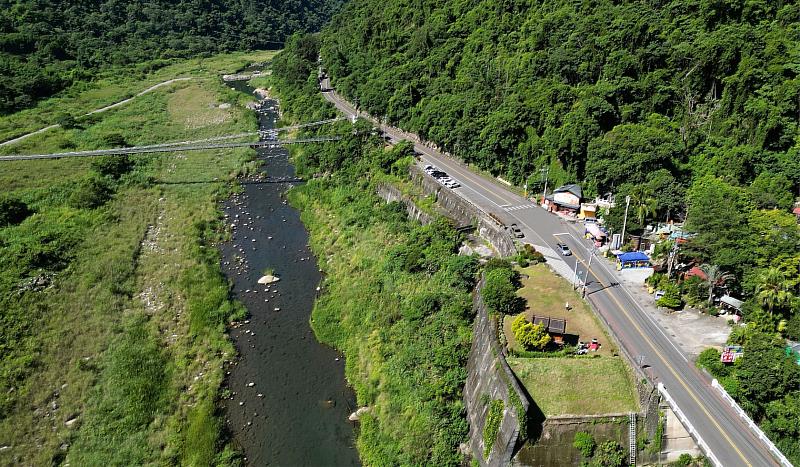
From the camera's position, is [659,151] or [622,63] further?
[622,63]

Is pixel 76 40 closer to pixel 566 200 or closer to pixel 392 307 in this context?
pixel 392 307

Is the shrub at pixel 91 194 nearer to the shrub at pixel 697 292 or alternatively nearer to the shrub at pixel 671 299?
the shrub at pixel 671 299

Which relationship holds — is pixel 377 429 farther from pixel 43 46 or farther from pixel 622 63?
pixel 43 46

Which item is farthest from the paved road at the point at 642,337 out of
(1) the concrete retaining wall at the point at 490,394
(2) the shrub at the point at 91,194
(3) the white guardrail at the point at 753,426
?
(2) the shrub at the point at 91,194

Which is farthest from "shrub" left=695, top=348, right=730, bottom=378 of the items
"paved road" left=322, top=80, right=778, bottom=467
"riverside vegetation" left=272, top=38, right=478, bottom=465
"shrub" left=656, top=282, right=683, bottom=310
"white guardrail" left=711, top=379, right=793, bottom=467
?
"riverside vegetation" left=272, top=38, right=478, bottom=465

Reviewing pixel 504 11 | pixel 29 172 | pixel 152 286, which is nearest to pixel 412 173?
pixel 152 286

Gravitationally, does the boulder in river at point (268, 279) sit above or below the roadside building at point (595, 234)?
below
